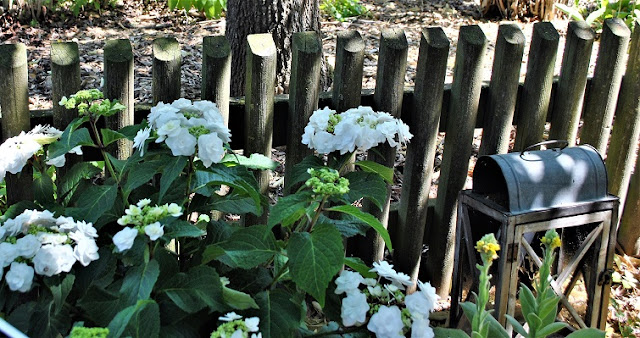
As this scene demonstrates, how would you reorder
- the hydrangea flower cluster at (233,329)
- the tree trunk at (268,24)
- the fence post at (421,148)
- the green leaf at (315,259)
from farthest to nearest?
the tree trunk at (268,24) → the fence post at (421,148) → the green leaf at (315,259) → the hydrangea flower cluster at (233,329)

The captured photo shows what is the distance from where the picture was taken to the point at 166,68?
103 inches

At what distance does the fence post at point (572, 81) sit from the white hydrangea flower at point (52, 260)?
2372mm

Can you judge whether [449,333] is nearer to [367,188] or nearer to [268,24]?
[367,188]

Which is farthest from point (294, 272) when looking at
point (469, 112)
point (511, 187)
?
point (469, 112)

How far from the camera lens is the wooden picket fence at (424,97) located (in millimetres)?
2588

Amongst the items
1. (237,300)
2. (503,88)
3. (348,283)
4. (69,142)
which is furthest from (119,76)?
(503,88)

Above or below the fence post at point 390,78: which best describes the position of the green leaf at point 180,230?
below

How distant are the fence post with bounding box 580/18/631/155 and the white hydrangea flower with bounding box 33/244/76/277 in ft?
8.50

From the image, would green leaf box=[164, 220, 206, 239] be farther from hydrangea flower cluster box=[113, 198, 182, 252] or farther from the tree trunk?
the tree trunk

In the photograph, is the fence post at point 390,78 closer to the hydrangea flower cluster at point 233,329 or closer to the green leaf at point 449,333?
the green leaf at point 449,333

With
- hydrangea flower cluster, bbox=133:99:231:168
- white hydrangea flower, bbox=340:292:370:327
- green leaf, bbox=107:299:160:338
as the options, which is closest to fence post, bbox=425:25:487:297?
hydrangea flower cluster, bbox=133:99:231:168

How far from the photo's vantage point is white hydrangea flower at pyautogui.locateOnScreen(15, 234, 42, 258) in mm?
1726

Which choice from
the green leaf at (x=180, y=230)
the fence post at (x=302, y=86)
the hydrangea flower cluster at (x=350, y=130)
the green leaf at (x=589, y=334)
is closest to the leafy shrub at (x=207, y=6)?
the fence post at (x=302, y=86)

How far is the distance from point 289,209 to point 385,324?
14.9 inches
